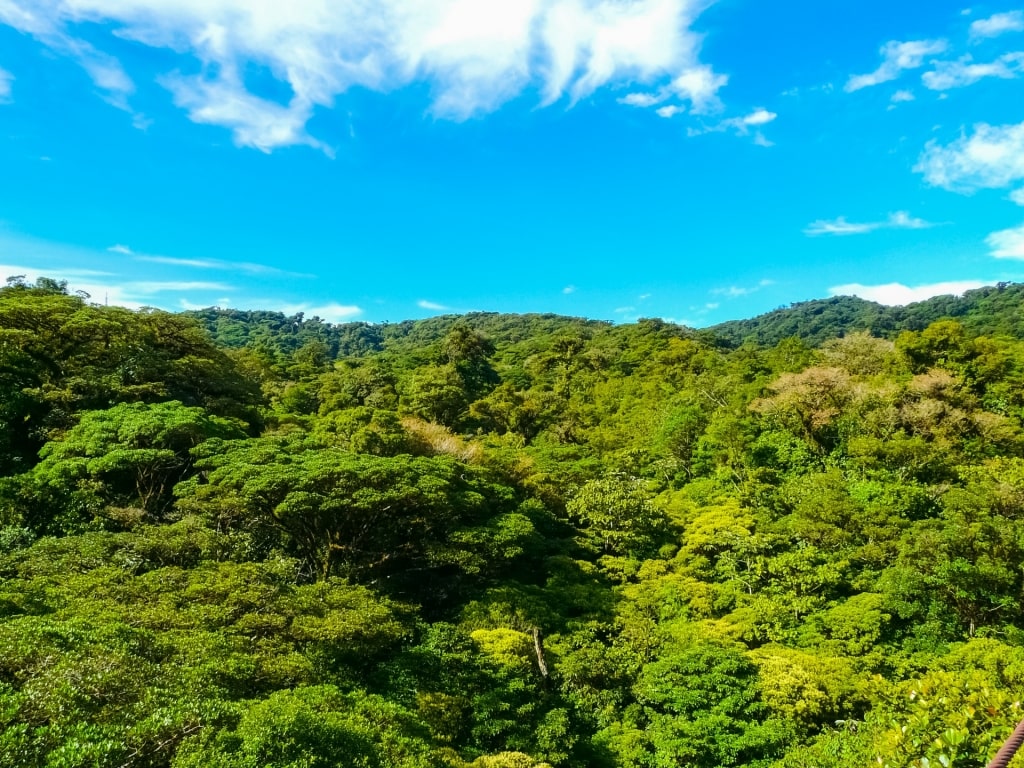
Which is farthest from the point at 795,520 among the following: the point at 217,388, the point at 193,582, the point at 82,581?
the point at 217,388

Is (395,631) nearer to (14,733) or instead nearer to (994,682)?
(14,733)

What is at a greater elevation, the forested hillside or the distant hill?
the distant hill

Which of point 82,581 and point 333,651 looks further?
point 333,651

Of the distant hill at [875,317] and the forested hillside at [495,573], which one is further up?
the distant hill at [875,317]

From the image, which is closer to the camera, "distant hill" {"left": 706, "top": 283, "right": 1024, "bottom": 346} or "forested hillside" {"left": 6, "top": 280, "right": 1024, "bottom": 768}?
"forested hillside" {"left": 6, "top": 280, "right": 1024, "bottom": 768}

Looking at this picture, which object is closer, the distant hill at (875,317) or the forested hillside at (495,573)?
the forested hillside at (495,573)
